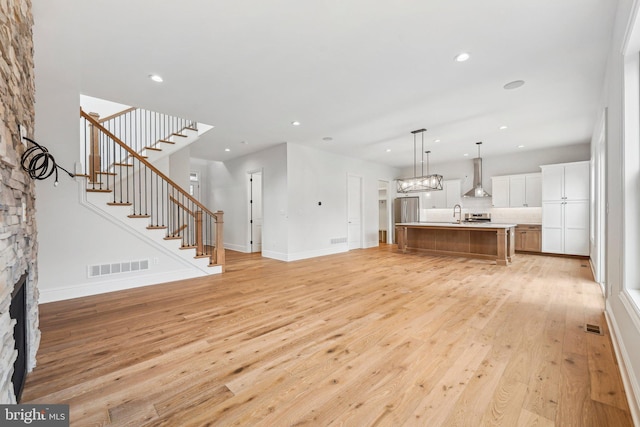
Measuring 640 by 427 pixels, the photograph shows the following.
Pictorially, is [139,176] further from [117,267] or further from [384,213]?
[384,213]

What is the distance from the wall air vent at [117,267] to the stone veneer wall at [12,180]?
69.5 inches

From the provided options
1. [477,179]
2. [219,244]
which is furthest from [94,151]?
[477,179]

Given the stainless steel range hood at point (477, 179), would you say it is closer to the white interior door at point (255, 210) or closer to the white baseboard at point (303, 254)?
the white baseboard at point (303, 254)

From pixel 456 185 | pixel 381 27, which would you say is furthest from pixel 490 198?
pixel 381 27

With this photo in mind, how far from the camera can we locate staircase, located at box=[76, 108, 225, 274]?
4219mm

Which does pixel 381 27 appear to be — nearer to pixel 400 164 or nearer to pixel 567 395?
pixel 567 395

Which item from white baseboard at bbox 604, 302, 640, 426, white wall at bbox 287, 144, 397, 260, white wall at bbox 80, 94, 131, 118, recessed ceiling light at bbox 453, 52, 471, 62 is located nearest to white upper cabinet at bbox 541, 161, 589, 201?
white wall at bbox 287, 144, 397, 260

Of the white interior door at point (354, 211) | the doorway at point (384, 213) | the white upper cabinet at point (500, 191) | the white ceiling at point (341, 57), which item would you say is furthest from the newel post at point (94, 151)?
the white upper cabinet at point (500, 191)

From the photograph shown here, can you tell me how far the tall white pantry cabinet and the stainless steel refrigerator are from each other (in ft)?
11.2

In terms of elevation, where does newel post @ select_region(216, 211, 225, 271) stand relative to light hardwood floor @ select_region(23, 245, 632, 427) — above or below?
above

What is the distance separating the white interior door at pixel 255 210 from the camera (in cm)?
795

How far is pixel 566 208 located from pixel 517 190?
1.23 m

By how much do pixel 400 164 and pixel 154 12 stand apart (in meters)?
8.40

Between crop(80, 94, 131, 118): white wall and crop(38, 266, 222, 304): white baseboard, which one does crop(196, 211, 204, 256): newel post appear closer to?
crop(38, 266, 222, 304): white baseboard
